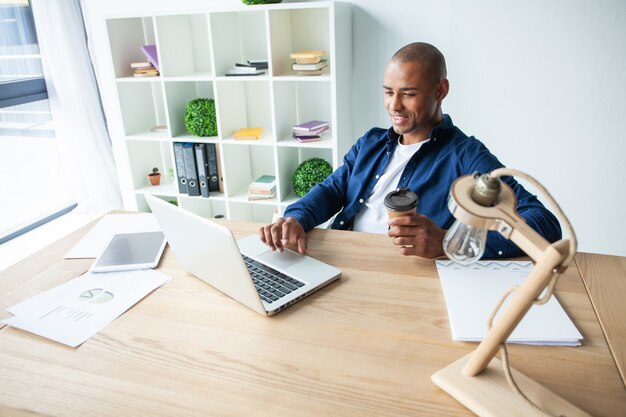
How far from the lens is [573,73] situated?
7.49 ft

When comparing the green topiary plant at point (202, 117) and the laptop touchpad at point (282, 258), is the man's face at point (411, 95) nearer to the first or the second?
the laptop touchpad at point (282, 258)

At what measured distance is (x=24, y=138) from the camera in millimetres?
3480

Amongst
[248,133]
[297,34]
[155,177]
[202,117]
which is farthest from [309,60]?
[155,177]

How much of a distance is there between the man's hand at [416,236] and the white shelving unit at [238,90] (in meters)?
1.42

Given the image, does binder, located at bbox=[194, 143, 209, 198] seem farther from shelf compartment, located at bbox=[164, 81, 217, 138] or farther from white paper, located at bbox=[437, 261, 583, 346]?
white paper, located at bbox=[437, 261, 583, 346]

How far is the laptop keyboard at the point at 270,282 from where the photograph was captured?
3.42ft

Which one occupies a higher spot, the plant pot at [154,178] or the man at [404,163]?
the man at [404,163]

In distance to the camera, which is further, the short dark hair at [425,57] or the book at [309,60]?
the book at [309,60]

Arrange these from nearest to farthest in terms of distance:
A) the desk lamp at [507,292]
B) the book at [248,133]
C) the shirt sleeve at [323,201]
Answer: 1. the desk lamp at [507,292]
2. the shirt sleeve at [323,201]
3. the book at [248,133]

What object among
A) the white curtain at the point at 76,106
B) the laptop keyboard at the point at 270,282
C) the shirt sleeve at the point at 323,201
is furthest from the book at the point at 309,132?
the white curtain at the point at 76,106

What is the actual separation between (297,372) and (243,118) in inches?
92.8

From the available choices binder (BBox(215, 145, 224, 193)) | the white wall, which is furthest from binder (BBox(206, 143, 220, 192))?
the white wall

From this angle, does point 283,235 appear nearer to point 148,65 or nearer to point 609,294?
point 609,294

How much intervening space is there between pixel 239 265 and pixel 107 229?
723 millimetres
